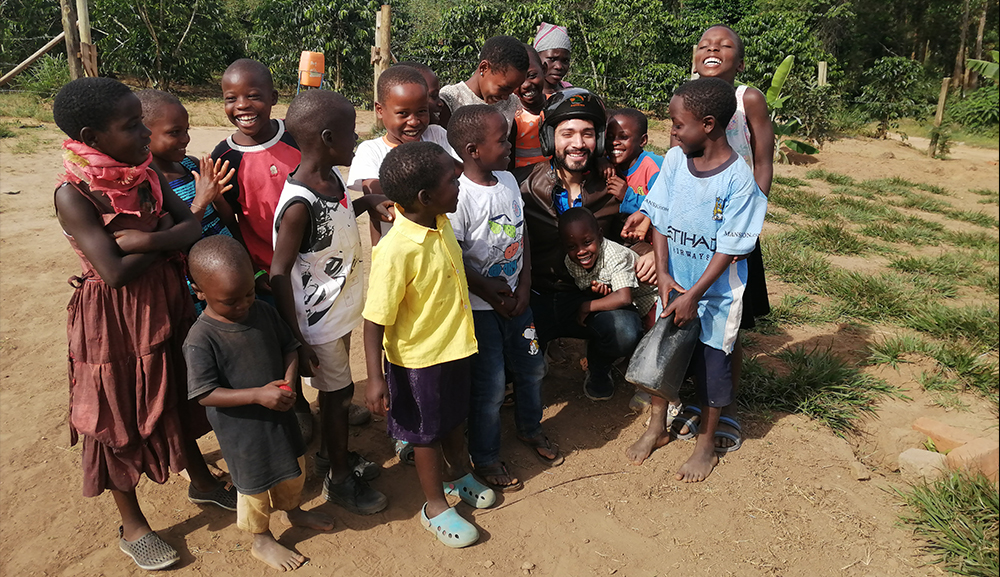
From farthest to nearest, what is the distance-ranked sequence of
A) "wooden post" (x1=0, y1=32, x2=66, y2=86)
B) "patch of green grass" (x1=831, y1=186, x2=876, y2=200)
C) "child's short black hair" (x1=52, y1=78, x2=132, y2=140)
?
1. "wooden post" (x1=0, y1=32, x2=66, y2=86)
2. "patch of green grass" (x1=831, y1=186, x2=876, y2=200)
3. "child's short black hair" (x1=52, y1=78, x2=132, y2=140)

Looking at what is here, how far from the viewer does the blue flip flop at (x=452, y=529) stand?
249cm

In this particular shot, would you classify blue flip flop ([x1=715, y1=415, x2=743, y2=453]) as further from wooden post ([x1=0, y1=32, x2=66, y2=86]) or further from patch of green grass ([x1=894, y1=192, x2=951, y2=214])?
wooden post ([x1=0, y1=32, x2=66, y2=86])

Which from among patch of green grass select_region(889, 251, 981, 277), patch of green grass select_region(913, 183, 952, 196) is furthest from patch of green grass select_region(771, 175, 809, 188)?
patch of green grass select_region(889, 251, 981, 277)

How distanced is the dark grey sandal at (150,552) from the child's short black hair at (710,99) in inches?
102

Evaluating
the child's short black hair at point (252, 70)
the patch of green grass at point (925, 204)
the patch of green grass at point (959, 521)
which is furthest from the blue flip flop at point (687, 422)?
the patch of green grass at point (925, 204)

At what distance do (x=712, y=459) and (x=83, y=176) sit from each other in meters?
2.67

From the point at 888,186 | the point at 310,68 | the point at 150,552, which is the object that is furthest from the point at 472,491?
the point at 310,68

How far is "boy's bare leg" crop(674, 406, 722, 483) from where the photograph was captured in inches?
112

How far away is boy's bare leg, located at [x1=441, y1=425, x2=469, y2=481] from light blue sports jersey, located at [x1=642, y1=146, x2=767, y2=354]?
1132mm

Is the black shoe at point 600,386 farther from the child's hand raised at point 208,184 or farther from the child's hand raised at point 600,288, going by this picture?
the child's hand raised at point 208,184

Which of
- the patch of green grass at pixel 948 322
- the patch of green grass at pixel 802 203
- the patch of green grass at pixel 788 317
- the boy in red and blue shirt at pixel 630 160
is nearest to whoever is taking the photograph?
the boy in red and blue shirt at pixel 630 160

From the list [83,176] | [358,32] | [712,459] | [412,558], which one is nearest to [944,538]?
[712,459]

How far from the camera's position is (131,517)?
2.45 metres

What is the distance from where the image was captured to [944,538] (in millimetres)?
2416
